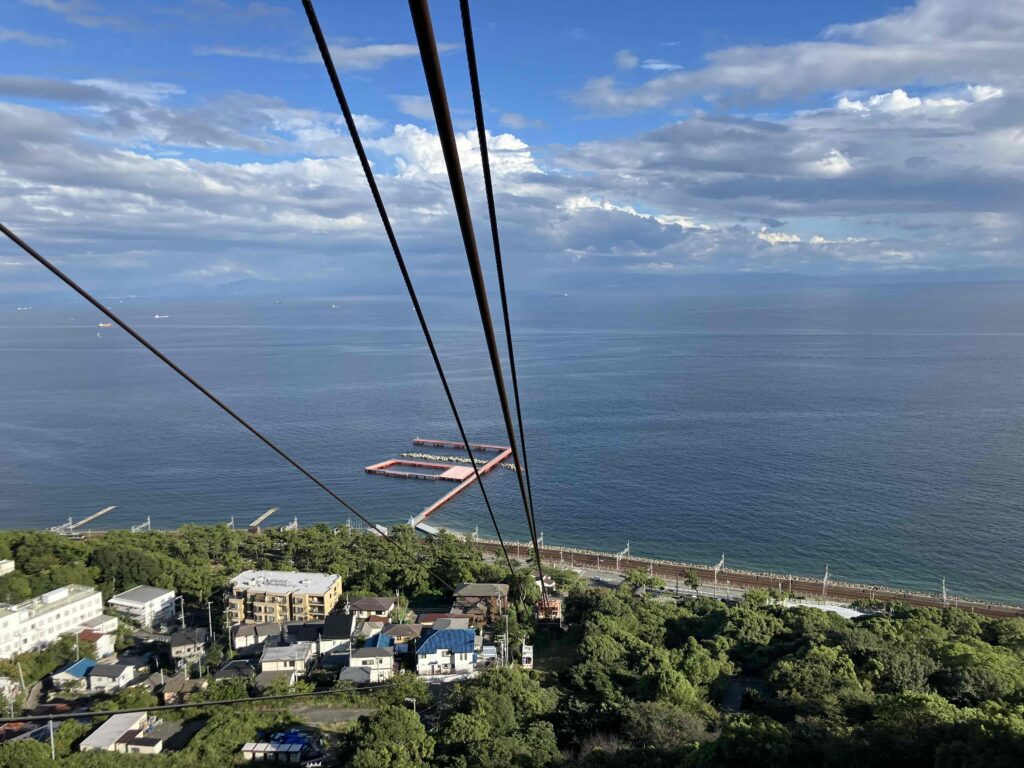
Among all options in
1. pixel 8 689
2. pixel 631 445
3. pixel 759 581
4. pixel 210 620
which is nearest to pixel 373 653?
pixel 210 620

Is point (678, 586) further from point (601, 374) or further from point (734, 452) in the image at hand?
point (601, 374)

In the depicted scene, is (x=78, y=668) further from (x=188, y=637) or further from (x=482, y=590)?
(x=482, y=590)

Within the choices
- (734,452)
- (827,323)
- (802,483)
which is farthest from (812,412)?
(827,323)

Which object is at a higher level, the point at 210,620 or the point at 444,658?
the point at 444,658

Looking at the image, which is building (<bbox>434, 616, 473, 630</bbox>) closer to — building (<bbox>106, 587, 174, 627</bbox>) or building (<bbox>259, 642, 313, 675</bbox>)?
building (<bbox>259, 642, 313, 675</bbox>)

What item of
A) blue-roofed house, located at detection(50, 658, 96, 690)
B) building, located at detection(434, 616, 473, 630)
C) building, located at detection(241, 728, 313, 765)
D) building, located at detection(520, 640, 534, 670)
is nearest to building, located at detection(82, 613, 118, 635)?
blue-roofed house, located at detection(50, 658, 96, 690)

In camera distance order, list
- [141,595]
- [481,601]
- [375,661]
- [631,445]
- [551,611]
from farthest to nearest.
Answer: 1. [631,445]
2. [141,595]
3. [551,611]
4. [481,601]
5. [375,661]

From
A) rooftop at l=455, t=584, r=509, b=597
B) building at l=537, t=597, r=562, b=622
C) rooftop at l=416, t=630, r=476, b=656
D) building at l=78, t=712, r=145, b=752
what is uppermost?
building at l=78, t=712, r=145, b=752

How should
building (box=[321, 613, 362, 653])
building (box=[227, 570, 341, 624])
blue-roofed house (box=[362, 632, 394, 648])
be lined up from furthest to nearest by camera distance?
1. building (box=[227, 570, 341, 624])
2. building (box=[321, 613, 362, 653])
3. blue-roofed house (box=[362, 632, 394, 648])
